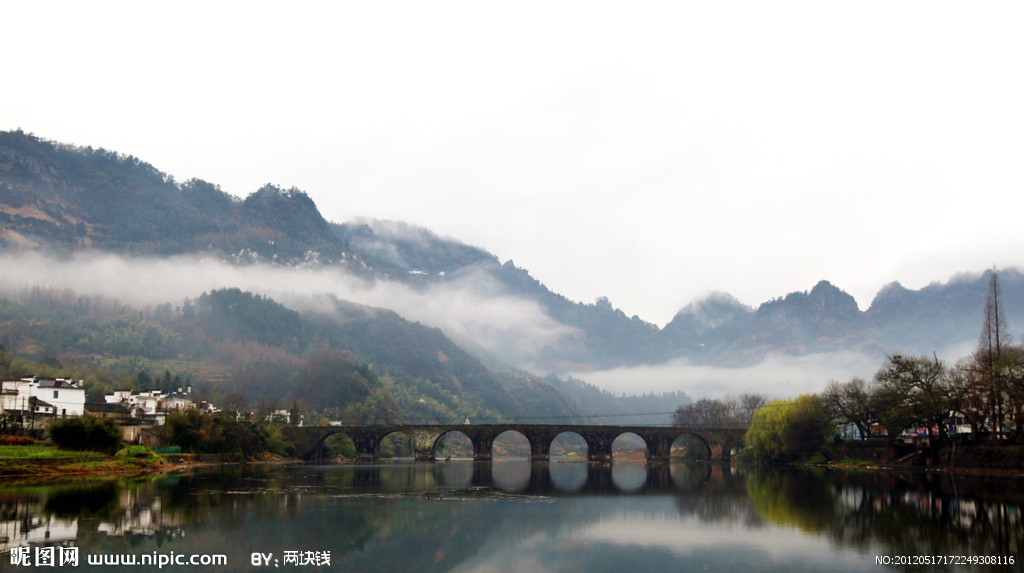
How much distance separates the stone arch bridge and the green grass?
225 ft

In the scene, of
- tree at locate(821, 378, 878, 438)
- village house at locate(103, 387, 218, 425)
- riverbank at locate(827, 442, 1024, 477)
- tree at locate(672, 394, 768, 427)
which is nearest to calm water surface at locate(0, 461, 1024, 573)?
riverbank at locate(827, 442, 1024, 477)

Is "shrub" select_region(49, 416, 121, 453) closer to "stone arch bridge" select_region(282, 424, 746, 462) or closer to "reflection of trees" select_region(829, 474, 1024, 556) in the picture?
"reflection of trees" select_region(829, 474, 1024, 556)

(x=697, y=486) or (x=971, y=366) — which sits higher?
(x=971, y=366)

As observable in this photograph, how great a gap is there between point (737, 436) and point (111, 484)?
10365 centimetres

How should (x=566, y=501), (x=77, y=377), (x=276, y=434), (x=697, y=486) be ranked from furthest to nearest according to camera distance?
(x=77, y=377)
(x=276, y=434)
(x=697, y=486)
(x=566, y=501)

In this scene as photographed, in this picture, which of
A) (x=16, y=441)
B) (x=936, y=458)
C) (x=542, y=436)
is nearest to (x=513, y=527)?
(x=16, y=441)

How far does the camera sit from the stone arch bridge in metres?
133

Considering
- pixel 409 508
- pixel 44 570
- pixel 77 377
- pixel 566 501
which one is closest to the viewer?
pixel 44 570

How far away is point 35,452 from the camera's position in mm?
59656

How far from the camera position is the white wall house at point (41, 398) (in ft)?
262

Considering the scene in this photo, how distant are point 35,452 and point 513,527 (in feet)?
148

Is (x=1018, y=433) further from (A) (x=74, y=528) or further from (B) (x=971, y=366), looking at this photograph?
(A) (x=74, y=528)

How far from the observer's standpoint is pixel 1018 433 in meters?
68.0

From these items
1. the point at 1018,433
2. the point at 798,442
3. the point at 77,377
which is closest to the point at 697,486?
the point at 1018,433
